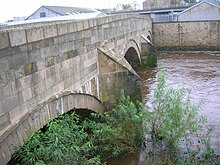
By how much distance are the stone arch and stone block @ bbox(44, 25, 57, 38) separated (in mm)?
1241

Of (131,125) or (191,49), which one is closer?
(131,125)

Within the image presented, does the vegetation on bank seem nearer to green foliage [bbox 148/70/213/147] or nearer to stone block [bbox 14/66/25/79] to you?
green foliage [bbox 148/70/213/147]

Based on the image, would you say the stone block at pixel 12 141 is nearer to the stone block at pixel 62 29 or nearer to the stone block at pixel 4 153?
the stone block at pixel 4 153

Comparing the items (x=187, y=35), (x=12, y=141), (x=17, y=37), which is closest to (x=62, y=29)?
(x=17, y=37)

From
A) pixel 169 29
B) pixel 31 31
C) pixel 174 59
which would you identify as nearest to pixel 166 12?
pixel 169 29

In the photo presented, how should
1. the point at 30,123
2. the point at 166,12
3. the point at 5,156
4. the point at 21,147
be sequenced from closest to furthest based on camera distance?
the point at 5,156, the point at 21,147, the point at 30,123, the point at 166,12

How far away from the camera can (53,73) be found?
6.08 m

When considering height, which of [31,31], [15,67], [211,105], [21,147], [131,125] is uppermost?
[31,31]

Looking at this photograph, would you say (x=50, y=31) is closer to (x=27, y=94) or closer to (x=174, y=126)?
(x=27, y=94)

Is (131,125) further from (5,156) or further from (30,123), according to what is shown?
(5,156)

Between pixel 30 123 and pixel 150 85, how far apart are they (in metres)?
10.8

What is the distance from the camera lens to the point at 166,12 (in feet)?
124

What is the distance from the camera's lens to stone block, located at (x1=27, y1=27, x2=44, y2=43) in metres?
5.12

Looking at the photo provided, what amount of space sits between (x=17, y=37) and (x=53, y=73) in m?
1.45
